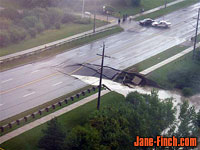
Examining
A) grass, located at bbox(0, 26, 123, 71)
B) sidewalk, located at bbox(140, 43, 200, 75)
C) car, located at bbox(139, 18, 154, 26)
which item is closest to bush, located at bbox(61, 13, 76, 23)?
grass, located at bbox(0, 26, 123, 71)

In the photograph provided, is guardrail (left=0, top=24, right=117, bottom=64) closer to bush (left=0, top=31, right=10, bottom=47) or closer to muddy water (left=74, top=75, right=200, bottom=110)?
bush (left=0, top=31, right=10, bottom=47)

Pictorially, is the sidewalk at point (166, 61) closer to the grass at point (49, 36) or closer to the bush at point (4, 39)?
the grass at point (49, 36)

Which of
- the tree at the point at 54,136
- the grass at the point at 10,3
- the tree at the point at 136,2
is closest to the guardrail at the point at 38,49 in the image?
the grass at the point at 10,3

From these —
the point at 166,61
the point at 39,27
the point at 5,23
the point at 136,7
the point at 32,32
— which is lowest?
the point at 166,61

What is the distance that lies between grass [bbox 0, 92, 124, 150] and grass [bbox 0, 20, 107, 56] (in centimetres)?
1530

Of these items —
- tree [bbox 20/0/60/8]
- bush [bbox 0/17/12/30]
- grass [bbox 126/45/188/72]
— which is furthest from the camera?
tree [bbox 20/0/60/8]

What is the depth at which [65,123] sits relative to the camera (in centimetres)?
2572

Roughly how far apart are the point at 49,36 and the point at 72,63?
31.2 feet

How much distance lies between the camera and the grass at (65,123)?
22.8 meters

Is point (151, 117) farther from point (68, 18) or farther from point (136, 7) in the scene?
point (136, 7)

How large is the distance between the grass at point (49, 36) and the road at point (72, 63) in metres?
4.31

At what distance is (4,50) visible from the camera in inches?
1612

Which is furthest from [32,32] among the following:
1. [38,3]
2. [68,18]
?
[38,3]

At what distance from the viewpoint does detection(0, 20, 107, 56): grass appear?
41656mm
